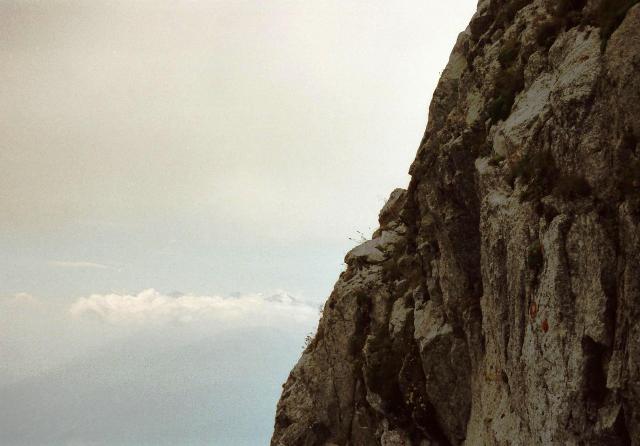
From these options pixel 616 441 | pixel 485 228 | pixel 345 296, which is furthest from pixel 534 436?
pixel 345 296

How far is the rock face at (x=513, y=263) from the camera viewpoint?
16.3 metres

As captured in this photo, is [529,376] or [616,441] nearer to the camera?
[616,441]

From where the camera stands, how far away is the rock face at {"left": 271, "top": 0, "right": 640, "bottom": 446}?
1634 centimetres

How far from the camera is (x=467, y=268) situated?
24594mm

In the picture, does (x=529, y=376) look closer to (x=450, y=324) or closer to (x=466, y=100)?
(x=450, y=324)

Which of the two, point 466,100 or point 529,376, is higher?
point 466,100

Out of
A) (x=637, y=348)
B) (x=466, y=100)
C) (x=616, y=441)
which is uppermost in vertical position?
(x=466, y=100)

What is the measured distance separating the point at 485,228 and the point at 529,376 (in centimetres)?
527

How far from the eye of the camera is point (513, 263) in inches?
788

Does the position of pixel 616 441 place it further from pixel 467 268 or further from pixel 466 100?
pixel 466 100

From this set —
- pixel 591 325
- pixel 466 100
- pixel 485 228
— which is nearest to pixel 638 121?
pixel 591 325

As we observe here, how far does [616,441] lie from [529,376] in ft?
10.5

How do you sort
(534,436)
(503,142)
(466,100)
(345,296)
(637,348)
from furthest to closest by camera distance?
(345,296), (466,100), (503,142), (534,436), (637,348)

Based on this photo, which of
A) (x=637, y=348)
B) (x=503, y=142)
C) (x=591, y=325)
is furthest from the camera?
(x=503, y=142)
